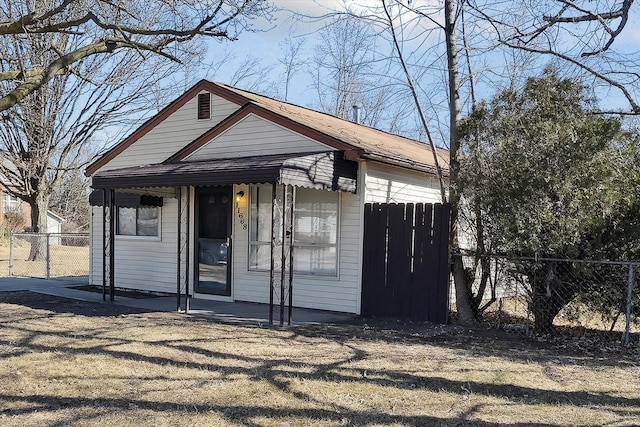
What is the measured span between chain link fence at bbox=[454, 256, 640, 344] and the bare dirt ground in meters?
0.45

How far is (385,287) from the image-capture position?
28.9ft

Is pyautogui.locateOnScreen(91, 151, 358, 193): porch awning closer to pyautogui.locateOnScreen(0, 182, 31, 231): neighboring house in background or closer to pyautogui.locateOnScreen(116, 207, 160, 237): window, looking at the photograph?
pyautogui.locateOnScreen(116, 207, 160, 237): window

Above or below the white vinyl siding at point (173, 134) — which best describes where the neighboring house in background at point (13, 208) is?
below

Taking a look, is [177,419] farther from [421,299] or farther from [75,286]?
[75,286]

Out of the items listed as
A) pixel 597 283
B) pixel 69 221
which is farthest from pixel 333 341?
pixel 69 221

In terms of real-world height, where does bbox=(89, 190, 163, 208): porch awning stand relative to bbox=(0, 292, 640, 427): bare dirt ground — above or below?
above

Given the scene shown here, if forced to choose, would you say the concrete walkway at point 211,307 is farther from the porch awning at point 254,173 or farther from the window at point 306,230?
the porch awning at point 254,173

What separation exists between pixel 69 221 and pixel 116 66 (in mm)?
23341

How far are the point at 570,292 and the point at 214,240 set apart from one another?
6429 millimetres

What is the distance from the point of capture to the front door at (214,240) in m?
10.7

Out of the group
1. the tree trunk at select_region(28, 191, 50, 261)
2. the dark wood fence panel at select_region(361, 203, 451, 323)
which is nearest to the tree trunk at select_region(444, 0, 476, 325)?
the dark wood fence panel at select_region(361, 203, 451, 323)

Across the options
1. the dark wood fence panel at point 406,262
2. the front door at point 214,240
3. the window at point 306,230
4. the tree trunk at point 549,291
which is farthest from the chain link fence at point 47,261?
the tree trunk at point 549,291

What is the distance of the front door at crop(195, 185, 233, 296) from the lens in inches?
420

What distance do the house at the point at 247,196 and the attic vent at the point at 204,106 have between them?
3cm
